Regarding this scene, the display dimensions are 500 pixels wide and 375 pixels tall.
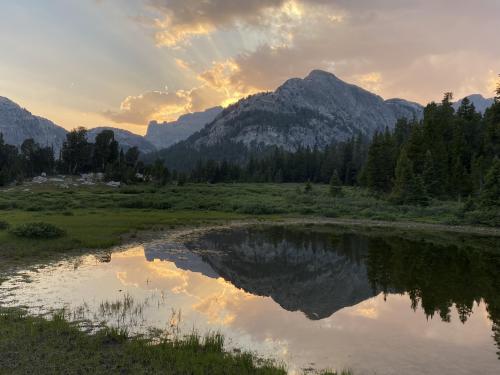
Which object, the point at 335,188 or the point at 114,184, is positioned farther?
the point at 114,184

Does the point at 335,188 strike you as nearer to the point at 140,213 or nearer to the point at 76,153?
the point at 140,213

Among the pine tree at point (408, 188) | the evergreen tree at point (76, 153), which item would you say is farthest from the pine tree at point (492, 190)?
the evergreen tree at point (76, 153)

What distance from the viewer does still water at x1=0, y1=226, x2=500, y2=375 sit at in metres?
13.5

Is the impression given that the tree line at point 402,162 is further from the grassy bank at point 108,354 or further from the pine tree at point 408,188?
the grassy bank at point 108,354

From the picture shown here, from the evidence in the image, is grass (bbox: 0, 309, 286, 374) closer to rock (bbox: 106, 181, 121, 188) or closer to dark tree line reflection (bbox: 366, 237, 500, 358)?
dark tree line reflection (bbox: 366, 237, 500, 358)

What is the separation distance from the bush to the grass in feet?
61.4

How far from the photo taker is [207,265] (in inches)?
1113

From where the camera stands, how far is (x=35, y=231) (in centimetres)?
3025

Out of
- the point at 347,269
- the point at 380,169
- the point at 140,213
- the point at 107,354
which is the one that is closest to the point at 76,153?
the point at 140,213

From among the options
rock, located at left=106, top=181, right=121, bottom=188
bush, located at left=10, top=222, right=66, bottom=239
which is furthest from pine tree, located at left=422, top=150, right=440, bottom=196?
rock, located at left=106, top=181, right=121, bottom=188

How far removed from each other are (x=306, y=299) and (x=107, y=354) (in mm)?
12137

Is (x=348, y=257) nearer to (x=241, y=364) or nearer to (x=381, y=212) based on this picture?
(x=241, y=364)

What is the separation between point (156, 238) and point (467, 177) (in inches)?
2765

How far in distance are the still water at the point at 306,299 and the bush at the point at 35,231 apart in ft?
20.0
